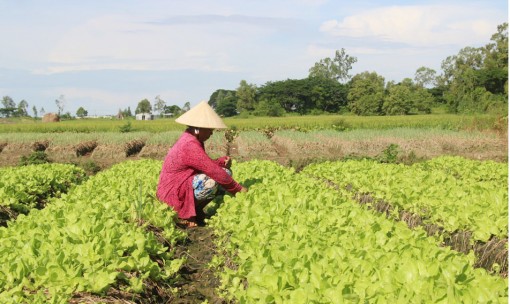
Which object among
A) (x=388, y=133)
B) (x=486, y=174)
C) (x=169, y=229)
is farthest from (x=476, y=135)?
(x=169, y=229)

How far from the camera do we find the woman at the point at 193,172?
7.09 meters

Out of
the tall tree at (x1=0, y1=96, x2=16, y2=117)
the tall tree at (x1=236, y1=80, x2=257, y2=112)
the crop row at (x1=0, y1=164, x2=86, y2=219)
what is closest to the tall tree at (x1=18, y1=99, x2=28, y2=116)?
the tall tree at (x1=0, y1=96, x2=16, y2=117)

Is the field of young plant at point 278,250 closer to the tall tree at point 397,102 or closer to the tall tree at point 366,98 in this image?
the tall tree at point 397,102

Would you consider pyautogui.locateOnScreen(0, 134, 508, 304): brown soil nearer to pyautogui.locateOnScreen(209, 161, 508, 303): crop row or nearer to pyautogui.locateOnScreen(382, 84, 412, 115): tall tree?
pyautogui.locateOnScreen(209, 161, 508, 303): crop row

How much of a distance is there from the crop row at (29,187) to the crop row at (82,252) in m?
2.10

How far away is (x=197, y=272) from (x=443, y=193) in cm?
351

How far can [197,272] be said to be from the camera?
590cm

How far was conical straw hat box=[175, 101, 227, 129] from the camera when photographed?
7.05m

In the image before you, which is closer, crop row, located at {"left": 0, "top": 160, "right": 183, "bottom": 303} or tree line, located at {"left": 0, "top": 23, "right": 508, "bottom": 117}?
crop row, located at {"left": 0, "top": 160, "right": 183, "bottom": 303}

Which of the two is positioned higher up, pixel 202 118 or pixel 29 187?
pixel 202 118

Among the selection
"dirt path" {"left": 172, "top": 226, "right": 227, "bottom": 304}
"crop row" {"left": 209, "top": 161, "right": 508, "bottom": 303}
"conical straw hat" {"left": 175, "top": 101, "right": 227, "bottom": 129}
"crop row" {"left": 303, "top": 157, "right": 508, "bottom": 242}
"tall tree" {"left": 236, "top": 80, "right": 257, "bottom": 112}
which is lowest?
"dirt path" {"left": 172, "top": 226, "right": 227, "bottom": 304}

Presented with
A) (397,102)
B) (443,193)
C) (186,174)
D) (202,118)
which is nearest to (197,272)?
(186,174)

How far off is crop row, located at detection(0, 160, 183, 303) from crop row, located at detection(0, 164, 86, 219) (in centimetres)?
210

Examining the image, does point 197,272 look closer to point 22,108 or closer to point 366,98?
point 366,98
